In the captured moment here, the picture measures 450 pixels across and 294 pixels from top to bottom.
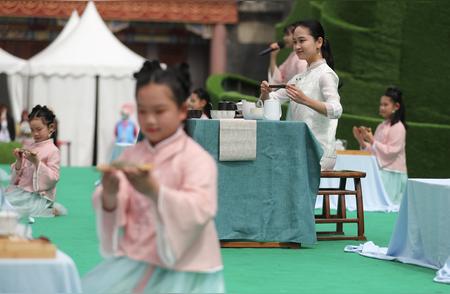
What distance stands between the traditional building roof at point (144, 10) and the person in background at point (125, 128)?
14.8 ft

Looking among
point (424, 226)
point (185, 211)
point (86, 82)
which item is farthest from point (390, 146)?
point (86, 82)

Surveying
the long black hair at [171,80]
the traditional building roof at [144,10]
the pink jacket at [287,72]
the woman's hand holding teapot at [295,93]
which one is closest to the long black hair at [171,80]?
the long black hair at [171,80]

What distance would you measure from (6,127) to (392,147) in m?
A: 10.0

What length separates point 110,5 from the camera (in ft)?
72.0

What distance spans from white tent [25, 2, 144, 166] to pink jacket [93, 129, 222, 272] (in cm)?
1337

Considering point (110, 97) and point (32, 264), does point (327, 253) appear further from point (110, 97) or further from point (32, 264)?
point (110, 97)

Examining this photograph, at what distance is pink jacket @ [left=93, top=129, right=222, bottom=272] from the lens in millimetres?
3225

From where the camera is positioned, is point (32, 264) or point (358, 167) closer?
point (32, 264)

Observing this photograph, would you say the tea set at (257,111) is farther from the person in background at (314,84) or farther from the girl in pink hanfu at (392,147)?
the girl in pink hanfu at (392,147)

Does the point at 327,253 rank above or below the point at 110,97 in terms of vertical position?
below

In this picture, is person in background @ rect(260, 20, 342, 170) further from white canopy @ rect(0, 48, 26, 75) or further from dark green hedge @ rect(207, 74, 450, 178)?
white canopy @ rect(0, 48, 26, 75)

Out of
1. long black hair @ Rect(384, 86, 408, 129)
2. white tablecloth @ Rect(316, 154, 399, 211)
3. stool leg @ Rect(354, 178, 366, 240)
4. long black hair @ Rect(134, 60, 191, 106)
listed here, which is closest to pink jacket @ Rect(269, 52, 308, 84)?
white tablecloth @ Rect(316, 154, 399, 211)

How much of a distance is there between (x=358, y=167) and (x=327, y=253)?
4007 millimetres

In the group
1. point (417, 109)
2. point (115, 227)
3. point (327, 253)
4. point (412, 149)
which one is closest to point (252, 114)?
point (327, 253)
